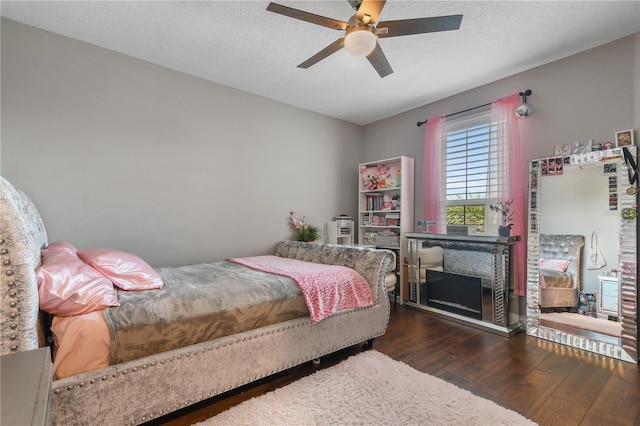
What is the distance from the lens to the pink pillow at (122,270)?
1.72 m

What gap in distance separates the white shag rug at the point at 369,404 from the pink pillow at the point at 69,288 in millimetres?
837

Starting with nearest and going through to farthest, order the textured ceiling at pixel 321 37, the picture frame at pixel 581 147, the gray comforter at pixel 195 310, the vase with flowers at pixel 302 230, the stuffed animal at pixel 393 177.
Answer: the gray comforter at pixel 195 310 → the textured ceiling at pixel 321 37 → the picture frame at pixel 581 147 → the vase with flowers at pixel 302 230 → the stuffed animal at pixel 393 177

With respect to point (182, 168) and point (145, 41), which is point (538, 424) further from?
point (145, 41)

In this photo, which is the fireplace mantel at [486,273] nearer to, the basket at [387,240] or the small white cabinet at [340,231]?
the basket at [387,240]

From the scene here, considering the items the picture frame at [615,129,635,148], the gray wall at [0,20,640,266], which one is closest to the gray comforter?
the gray wall at [0,20,640,266]

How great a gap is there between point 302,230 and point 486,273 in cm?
212

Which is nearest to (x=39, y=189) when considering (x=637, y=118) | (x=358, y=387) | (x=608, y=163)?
(x=358, y=387)

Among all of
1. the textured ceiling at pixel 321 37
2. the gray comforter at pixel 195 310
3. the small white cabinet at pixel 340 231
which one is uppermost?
the textured ceiling at pixel 321 37

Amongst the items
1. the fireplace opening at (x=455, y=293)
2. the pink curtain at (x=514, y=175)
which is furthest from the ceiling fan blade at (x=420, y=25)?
the fireplace opening at (x=455, y=293)

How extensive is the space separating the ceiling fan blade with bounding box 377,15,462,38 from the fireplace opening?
7.72 ft

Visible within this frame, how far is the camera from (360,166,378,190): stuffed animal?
4145 millimetres

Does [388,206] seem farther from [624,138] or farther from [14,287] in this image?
[14,287]

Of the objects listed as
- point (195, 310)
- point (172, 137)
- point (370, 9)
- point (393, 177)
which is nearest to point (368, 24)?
point (370, 9)

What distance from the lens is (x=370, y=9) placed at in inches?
63.1
